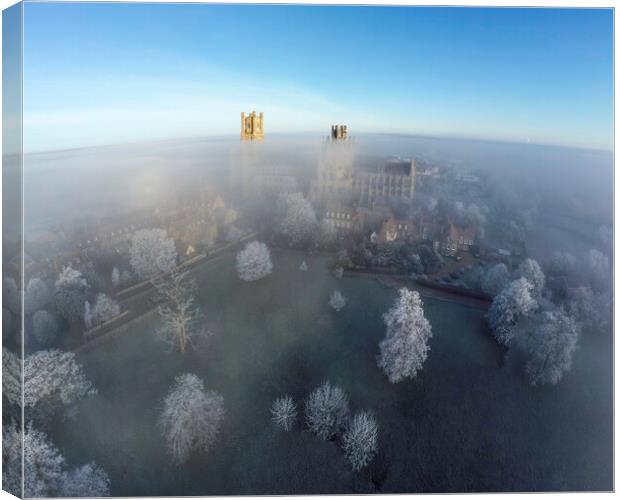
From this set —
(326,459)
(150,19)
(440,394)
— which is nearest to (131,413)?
(326,459)

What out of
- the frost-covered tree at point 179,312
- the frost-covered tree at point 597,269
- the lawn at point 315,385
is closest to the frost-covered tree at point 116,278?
the frost-covered tree at point 179,312

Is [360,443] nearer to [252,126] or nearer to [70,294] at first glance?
[70,294]

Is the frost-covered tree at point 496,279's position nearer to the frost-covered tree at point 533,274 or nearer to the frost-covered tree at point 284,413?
the frost-covered tree at point 533,274

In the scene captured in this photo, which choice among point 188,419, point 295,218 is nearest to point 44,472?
point 188,419

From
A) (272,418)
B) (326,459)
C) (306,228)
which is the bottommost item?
(326,459)

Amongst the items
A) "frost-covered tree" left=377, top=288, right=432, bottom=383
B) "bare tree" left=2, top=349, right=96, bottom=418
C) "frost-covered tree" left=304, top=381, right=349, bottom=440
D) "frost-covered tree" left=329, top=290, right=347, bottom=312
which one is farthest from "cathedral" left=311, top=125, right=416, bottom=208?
"bare tree" left=2, top=349, right=96, bottom=418

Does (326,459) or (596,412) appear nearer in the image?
(326,459)

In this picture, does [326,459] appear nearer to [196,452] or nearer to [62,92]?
[196,452]

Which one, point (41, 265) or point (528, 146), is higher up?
point (528, 146)
